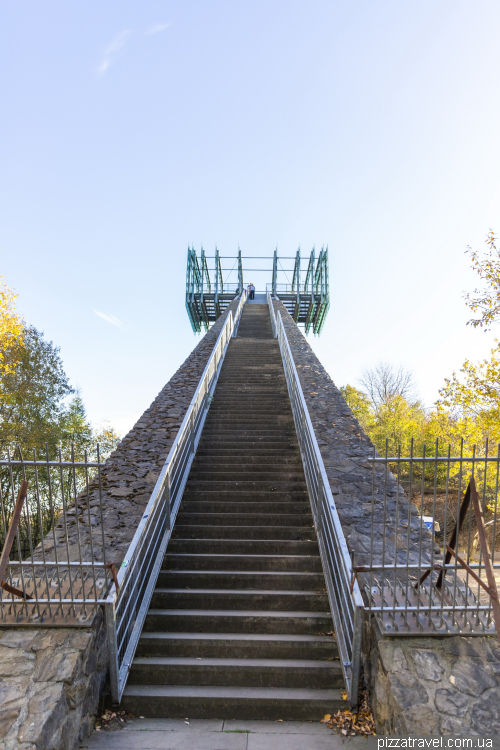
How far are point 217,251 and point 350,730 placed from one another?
30.8 metres

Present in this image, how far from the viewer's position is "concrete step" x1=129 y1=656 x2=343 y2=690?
11.5 ft

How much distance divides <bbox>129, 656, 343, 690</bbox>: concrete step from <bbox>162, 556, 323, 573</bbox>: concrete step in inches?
40.5

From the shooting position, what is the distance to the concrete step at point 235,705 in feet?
10.9

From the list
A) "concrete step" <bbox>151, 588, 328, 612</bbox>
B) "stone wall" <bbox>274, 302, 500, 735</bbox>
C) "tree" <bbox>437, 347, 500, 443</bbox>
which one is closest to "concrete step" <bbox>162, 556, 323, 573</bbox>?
"concrete step" <bbox>151, 588, 328, 612</bbox>

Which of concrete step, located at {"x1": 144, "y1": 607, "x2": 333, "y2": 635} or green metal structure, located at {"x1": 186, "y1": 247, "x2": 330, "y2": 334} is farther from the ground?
green metal structure, located at {"x1": 186, "y1": 247, "x2": 330, "y2": 334}

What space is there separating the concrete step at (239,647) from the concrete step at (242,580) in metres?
0.60

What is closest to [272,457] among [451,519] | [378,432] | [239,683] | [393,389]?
[239,683]

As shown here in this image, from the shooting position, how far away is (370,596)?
3234mm

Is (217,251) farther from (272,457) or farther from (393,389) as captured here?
(272,457)

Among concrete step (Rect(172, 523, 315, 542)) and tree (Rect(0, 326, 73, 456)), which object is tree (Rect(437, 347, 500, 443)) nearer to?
concrete step (Rect(172, 523, 315, 542))

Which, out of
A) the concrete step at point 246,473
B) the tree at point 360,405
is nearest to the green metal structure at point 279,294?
the tree at point 360,405

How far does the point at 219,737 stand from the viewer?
3.09m

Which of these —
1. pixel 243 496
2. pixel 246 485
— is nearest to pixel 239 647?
pixel 243 496

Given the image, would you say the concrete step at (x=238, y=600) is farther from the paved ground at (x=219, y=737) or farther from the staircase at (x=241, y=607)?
the paved ground at (x=219, y=737)
